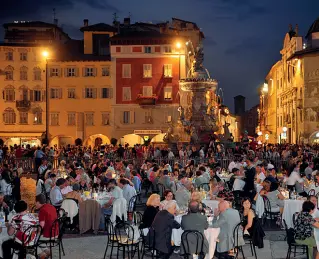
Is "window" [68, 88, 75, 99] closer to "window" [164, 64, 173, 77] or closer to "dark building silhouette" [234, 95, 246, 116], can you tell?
"window" [164, 64, 173, 77]

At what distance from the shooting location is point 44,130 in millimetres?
61594

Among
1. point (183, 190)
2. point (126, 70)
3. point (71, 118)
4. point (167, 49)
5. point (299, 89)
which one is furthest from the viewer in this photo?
point (71, 118)

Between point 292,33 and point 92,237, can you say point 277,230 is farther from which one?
point 292,33

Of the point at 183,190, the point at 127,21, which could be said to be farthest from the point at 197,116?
A: the point at 127,21

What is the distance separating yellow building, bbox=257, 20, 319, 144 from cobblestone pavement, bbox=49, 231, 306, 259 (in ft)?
125

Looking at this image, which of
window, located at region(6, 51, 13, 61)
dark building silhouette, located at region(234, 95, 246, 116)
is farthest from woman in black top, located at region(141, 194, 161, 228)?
dark building silhouette, located at region(234, 95, 246, 116)

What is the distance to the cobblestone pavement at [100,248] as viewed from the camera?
13.0 m

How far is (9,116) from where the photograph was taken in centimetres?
6138

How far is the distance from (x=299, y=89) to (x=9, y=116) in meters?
31.9

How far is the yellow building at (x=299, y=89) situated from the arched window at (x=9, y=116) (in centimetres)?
3012

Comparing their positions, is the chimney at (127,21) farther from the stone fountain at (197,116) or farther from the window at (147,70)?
the stone fountain at (197,116)

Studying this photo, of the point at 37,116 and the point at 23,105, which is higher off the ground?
the point at 23,105

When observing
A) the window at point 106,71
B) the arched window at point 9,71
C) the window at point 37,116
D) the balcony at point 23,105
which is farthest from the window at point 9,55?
the window at point 106,71

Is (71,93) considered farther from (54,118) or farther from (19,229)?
(19,229)
